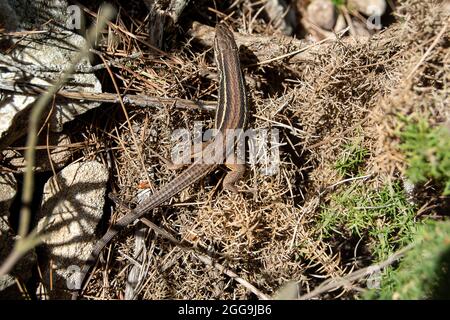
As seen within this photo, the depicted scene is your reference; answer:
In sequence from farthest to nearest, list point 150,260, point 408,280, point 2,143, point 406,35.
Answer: point 150,260 < point 2,143 < point 406,35 < point 408,280

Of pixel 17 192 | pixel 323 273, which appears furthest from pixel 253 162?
pixel 17 192

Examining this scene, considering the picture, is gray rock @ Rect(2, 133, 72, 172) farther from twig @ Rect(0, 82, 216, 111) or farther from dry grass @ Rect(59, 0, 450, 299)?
twig @ Rect(0, 82, 216, 111)

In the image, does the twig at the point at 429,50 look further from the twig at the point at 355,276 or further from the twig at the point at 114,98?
the twig at the point at 114,98

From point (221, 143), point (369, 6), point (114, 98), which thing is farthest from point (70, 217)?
point (369, 6)

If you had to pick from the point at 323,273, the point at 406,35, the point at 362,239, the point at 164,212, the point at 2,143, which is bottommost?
the point at 323,273

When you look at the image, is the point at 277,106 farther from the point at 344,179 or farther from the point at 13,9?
the point at 13,9
